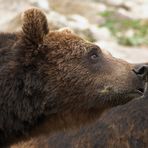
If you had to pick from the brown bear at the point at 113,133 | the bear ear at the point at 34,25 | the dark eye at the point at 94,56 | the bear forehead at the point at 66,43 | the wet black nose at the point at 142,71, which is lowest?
the brown bear at the point at 113,133

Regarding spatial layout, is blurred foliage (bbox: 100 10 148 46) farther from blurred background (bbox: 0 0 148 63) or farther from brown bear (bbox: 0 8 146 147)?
brown bear (bbox: 0 8 146 147)

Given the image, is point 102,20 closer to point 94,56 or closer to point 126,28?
point 126,28

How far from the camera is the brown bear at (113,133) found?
671 cm

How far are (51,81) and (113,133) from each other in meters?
1.41

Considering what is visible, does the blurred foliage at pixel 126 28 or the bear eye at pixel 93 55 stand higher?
the bear eye at pixel 93 55

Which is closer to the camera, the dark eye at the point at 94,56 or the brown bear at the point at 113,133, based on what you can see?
the dark eye at the point at 94,56

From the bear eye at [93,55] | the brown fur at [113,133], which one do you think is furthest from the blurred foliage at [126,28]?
the bear eye at [93,55]

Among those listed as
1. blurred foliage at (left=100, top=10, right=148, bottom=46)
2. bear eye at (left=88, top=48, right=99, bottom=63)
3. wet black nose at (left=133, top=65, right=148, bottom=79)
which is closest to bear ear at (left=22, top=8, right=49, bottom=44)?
bear eye at (left=88, top=48, right=99, bottom=63)

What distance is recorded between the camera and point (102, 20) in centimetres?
1955

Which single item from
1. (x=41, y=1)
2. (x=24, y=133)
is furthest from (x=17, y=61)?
(x=41, y=1)

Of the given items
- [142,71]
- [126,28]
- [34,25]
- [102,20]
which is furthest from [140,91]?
[102,20]

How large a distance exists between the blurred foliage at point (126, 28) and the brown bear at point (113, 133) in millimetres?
10083

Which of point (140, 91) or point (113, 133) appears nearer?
point (140, 91)

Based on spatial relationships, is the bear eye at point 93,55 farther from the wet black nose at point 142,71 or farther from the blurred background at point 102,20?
the blurred background at point 102,20
